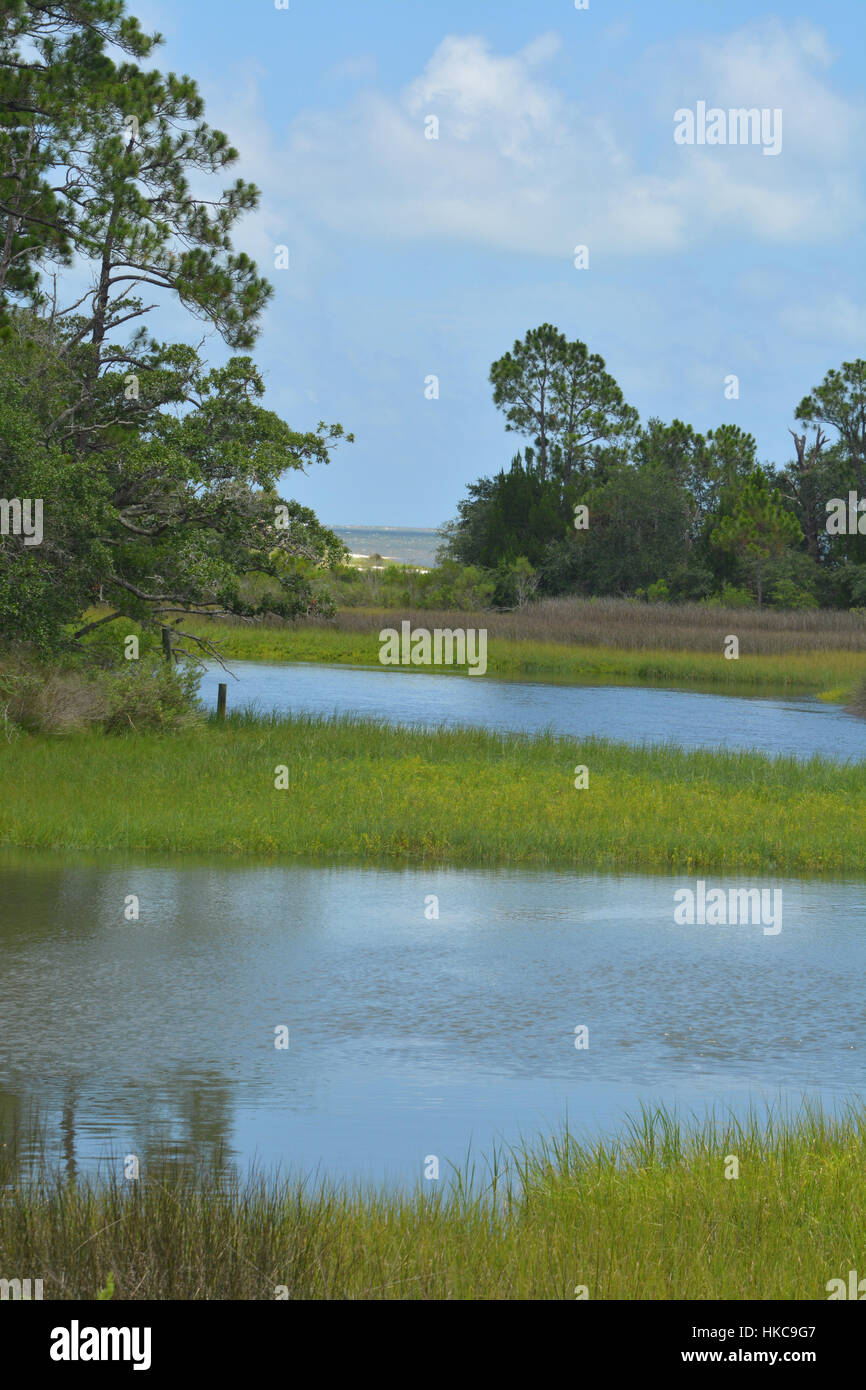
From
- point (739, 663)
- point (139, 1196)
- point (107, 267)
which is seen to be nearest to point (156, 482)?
point (107, 267)

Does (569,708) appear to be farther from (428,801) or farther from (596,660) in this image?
(428,801)

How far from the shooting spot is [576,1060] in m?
11.0

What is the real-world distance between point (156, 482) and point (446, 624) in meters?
45.6

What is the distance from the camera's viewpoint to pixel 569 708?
48.3 metres

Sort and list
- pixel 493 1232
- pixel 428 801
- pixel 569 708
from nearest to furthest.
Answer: pixel 493 1232, pixel 428 801, pixel 569 708

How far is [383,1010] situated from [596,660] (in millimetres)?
57579

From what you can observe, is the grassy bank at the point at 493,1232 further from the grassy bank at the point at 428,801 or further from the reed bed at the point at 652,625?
the reed bed at the point at 652,625

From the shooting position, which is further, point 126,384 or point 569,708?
point 569,708

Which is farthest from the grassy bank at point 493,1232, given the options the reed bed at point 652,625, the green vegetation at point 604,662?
the reed bed at point 652,625

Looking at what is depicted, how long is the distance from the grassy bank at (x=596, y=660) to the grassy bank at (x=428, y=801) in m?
31.3

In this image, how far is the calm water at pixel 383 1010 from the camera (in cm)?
934

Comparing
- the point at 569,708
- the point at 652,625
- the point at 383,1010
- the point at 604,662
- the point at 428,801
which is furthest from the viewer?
the point at 652,625

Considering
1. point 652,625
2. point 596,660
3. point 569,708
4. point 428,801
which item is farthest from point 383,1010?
point 652,625

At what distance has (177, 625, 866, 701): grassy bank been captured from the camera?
2547 inches
